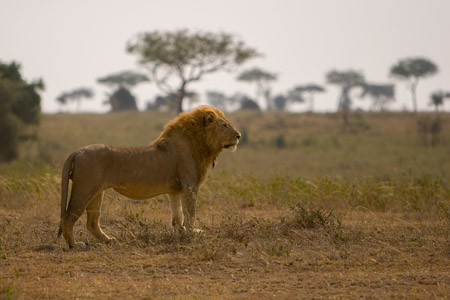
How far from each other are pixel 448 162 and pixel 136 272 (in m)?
19.9

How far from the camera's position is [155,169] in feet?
23.7

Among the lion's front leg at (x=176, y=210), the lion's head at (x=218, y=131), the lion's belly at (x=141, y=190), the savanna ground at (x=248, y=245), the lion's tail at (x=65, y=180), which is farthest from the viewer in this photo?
the lion's head at (x=218, y=131)

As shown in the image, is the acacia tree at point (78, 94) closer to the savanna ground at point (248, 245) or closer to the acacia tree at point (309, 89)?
the acacia tree at point (309, 89)

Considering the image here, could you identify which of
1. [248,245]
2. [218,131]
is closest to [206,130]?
[218,131]

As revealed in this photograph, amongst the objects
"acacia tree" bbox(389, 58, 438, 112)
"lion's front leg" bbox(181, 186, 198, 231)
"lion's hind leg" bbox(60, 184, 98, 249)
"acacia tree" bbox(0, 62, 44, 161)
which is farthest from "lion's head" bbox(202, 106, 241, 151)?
"acacia tree" bbox(389, 58, 438, 112)

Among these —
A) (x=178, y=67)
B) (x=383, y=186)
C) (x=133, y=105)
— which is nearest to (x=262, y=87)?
(x=133, y=105)

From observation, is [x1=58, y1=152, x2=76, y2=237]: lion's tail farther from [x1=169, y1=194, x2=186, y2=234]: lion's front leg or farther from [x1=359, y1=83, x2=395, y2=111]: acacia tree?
[x1=359, y1=83, x2=395, y2=111]: acacia tree

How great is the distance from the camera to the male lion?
22.1ft

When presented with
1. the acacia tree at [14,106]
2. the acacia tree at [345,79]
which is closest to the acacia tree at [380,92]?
the acacia tree at [345,79]

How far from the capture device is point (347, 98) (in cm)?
6769

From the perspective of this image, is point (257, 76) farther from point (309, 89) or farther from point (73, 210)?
point (73, 210)

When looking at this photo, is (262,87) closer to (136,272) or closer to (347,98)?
(347,98)

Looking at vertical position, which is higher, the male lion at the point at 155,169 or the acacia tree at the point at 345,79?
the acacia tree at the point at 345,79

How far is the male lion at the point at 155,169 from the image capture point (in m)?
6.75
